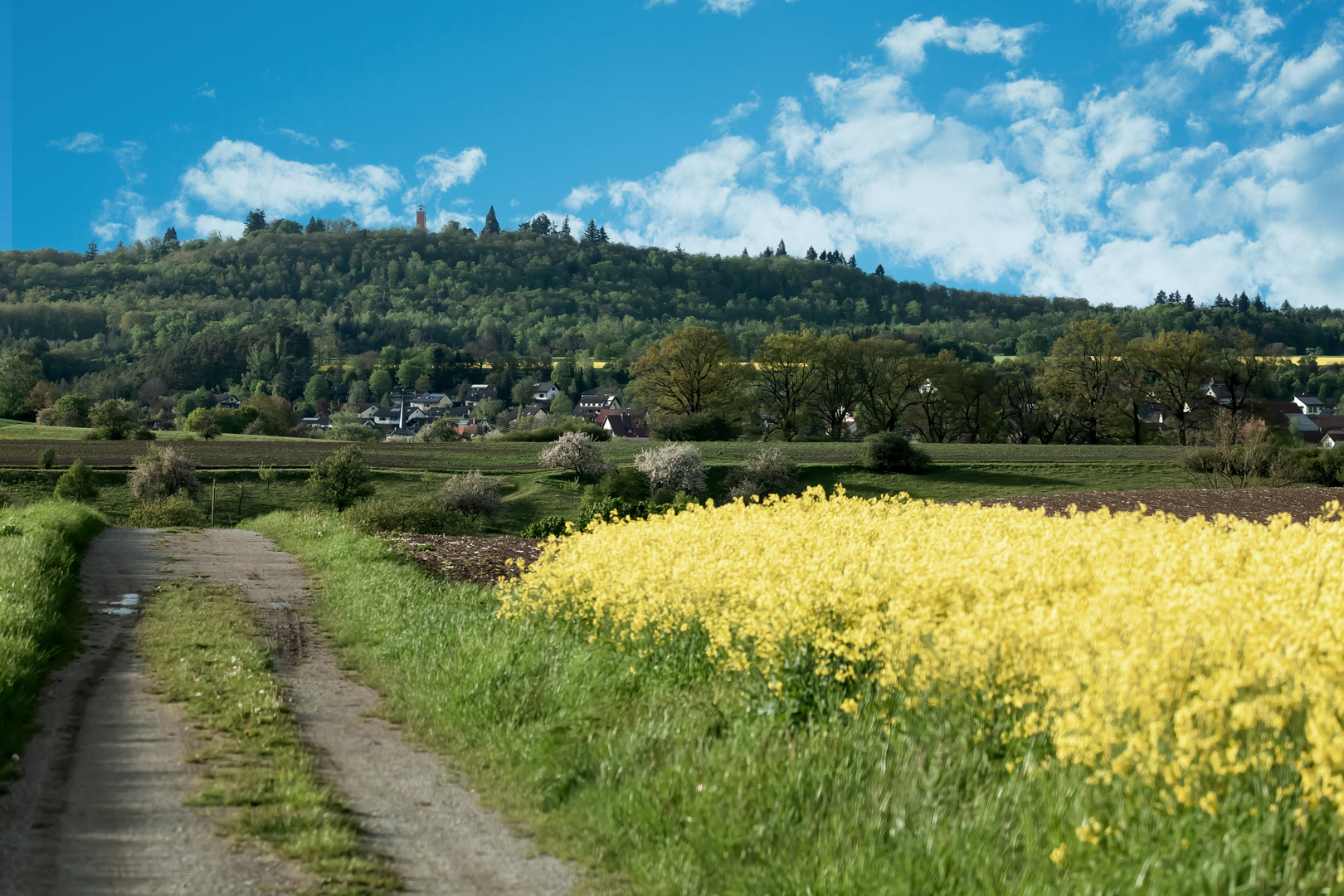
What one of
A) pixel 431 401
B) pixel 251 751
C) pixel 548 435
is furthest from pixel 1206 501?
pixel 431 401

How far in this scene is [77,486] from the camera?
42438 mm

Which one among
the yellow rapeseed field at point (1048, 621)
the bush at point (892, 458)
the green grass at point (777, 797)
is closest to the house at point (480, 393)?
the bush at point (892, 458)

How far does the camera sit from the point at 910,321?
630 feet

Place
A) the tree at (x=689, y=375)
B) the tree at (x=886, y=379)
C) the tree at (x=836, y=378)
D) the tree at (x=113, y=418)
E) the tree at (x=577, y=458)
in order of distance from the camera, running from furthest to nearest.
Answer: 1. the tree at (x=886, y=379)
2. the tree at (x=836, y=378)
3. the tree at (x=689, y=375)
4. the tree at (x=113, y=418)
5. the tree at (x=577, y=458)

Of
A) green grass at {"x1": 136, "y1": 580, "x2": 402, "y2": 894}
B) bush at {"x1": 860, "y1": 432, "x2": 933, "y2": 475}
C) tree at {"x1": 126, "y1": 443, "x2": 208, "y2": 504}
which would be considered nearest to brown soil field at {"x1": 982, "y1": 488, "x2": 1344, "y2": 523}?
green grass at {"x1": 136, "y1": 580, "x2": 402, "y2": 894}

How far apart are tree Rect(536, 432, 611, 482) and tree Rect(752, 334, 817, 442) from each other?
96.0 feet

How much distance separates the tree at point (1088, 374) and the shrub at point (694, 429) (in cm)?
2835

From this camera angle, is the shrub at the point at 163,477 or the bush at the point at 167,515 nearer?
the bush at the point at 167,515

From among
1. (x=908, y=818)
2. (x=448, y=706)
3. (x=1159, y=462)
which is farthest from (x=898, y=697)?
(x=1159, y=462)

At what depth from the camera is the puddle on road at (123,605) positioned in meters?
11.4

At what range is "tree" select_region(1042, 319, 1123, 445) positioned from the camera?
76000 millimetres

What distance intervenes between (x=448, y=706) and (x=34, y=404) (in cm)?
9759

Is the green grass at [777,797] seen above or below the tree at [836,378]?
below

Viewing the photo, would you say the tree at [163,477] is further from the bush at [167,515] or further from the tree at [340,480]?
the bush at [167,515]
